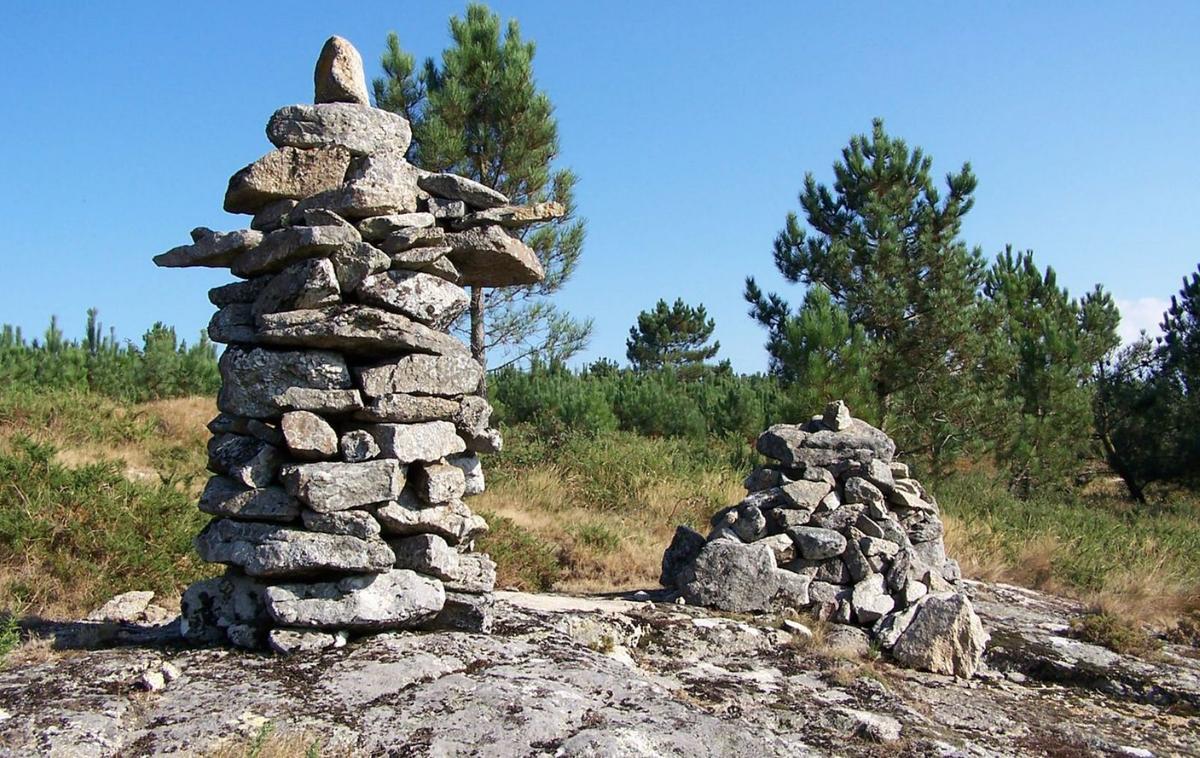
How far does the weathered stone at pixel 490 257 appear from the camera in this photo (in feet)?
17.8

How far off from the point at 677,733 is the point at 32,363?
14.3 meters

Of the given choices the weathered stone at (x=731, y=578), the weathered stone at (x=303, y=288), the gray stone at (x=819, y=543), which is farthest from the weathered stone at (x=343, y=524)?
the gray stone at (x=819, y=543)

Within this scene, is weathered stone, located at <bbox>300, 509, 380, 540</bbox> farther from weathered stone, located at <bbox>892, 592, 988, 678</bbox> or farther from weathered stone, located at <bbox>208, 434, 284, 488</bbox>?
weathered stone, located at <bbox>892, 592, 988, 678</bbox>

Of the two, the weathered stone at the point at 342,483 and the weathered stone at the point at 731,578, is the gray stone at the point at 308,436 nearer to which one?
the weathered stone at the point at 342,483

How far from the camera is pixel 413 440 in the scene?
500 centimetres

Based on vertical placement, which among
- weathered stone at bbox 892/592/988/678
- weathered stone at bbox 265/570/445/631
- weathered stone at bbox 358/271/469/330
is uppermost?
weathered stone at bbox 358/271/469/330

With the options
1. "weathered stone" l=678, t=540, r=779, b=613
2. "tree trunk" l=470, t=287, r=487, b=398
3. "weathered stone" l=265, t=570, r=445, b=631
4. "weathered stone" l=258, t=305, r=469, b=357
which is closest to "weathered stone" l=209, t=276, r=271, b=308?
Result: "weathered stone" l=258, t=305, r=469, b=357

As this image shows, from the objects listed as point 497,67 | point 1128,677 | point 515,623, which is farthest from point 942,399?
point 515,623

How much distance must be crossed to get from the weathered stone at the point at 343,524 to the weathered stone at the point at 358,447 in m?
0.29

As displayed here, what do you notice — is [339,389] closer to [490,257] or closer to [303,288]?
[303,288]

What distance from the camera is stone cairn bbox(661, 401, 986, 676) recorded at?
20.5ft

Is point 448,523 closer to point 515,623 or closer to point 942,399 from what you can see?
point 515,623

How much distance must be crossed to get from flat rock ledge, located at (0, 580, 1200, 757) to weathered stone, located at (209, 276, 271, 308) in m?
1.86

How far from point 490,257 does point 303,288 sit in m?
1.11
